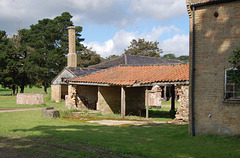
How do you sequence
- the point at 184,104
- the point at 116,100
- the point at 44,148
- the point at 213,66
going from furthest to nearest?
the point at 116,100, the point at 184,104, the point at 213,66, the point at 44,148

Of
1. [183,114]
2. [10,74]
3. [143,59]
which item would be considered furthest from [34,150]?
[10,74]

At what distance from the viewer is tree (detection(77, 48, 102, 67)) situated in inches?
1978

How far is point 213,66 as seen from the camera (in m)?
10.3

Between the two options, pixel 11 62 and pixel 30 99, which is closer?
pixel 30 99

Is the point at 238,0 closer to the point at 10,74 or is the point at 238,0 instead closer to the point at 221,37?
the point at 221,37

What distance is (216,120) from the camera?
10164mm

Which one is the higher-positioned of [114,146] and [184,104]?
[184,104]

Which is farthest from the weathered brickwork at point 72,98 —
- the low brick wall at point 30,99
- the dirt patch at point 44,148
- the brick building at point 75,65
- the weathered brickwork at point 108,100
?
the dirt patch at point 44,148

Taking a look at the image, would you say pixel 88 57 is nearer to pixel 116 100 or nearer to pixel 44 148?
pixel 116 100

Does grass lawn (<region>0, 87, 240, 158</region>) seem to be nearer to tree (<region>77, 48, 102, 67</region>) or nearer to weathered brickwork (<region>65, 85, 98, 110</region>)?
weathered brickwork (<region>65, 85, 98, 110</region>)

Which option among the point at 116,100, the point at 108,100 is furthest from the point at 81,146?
the point at 116,100

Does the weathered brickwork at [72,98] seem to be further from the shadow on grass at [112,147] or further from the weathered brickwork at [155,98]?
the shadow on grass at [112,147]

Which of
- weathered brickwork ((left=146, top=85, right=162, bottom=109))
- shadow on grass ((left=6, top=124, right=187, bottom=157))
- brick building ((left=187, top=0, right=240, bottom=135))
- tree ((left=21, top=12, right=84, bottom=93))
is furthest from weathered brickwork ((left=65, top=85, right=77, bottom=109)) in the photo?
tree ((left=21, top=12, right=84, bottom=93))

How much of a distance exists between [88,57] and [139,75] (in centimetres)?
3338
